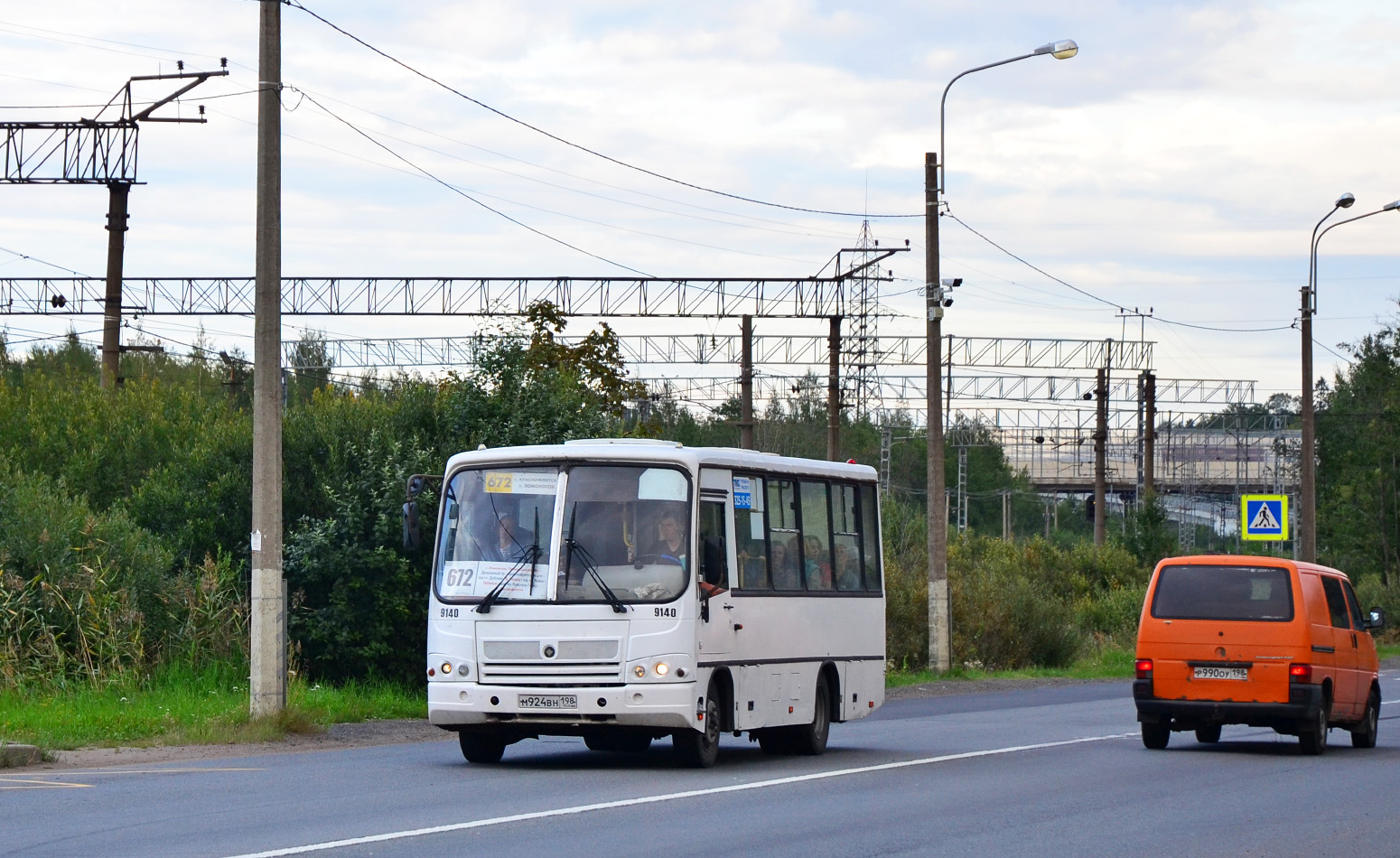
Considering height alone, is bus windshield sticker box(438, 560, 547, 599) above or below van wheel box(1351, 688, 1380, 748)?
above

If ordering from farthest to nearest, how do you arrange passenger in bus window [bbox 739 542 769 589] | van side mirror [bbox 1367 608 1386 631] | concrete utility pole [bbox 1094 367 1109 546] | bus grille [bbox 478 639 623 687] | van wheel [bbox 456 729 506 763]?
1. concrete utility pole [bbox 1094 367 1109 546]
2. van side mirror [bbox 1367 608 1386 631]
3. passenger in bus window [bbox 739 542 769 589]
4. van wheel [bbox 456 729 506 763]
5. bus grille [bbox 478 639 623 687]

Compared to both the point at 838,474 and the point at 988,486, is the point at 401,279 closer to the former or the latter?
the point at 838,474

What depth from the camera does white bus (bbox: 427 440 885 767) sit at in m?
14.3

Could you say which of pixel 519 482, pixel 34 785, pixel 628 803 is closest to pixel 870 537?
pixel 519 482

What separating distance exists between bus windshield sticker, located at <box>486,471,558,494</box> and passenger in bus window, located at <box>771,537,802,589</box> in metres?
2.46

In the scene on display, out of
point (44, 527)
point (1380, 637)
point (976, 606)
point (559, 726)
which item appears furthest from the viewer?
point (1380, 637)

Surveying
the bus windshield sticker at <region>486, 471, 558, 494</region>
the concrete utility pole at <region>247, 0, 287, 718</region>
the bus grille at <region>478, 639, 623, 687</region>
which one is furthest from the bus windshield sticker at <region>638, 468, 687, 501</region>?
the concrete utility pole at <region>247, 0, 287, 718</region>

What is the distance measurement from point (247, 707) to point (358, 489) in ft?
19.3

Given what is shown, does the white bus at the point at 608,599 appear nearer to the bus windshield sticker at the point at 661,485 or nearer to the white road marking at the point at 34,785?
the bus windshield sticker at the point at 661,485

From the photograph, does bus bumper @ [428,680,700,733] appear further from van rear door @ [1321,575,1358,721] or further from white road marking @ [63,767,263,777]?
van rear door @ [1321,575,1358,721]

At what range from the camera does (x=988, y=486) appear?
131m

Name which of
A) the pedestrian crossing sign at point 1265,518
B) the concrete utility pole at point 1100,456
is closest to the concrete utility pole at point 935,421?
the pedestrian crossing sign at point 1265,518

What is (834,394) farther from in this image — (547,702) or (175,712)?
(547,702)

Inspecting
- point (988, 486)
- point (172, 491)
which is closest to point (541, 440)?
point (172, 491)
